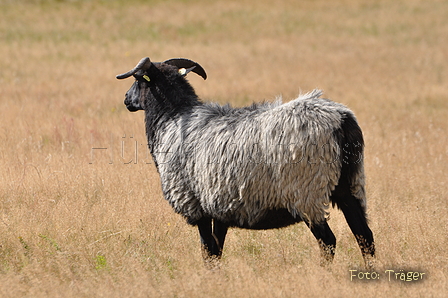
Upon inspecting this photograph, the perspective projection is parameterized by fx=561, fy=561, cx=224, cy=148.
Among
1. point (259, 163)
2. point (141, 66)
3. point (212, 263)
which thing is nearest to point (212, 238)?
point (212, 263)

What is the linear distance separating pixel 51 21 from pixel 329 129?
33.9 meters

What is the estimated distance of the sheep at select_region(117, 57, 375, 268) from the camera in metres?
5.64

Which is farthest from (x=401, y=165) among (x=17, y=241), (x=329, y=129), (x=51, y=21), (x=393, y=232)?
(x=51, y=21)

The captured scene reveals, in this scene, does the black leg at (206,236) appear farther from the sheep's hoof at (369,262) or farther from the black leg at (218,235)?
the sheep's hoof at (369,262)

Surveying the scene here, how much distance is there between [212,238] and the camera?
6457 millimetres

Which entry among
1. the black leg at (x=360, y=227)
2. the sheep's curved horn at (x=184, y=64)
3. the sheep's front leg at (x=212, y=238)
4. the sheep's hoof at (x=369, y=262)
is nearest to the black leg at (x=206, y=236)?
the sheep's front leg at (x=212, y=238)

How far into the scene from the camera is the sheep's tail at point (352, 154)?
18.7ft

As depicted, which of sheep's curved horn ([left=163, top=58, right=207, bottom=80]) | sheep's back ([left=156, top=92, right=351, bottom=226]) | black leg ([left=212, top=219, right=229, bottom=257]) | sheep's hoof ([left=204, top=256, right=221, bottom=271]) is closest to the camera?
sheep's back ([left=156, top=92, right=351, bottom=226])

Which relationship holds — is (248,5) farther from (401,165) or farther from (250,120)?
(250,120)

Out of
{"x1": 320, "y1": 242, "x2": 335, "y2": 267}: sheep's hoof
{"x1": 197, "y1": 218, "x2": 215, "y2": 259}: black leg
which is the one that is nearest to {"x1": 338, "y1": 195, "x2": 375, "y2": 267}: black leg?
{"x1": 320, "y1": 242, "x2": 335, "y2": 267}: sheep's hoof

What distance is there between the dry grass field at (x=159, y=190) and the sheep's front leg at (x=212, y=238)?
0.23m

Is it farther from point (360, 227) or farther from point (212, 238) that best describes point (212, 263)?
point (360, 227)

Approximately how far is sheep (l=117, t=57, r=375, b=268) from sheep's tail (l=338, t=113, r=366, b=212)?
0.03 ft

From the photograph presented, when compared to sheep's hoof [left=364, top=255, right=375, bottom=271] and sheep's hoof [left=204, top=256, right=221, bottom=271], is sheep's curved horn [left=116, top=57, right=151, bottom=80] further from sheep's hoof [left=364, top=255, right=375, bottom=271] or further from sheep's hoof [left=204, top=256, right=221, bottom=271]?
sheep's hoof [left=364, top=255, right=375, bottom=271]
